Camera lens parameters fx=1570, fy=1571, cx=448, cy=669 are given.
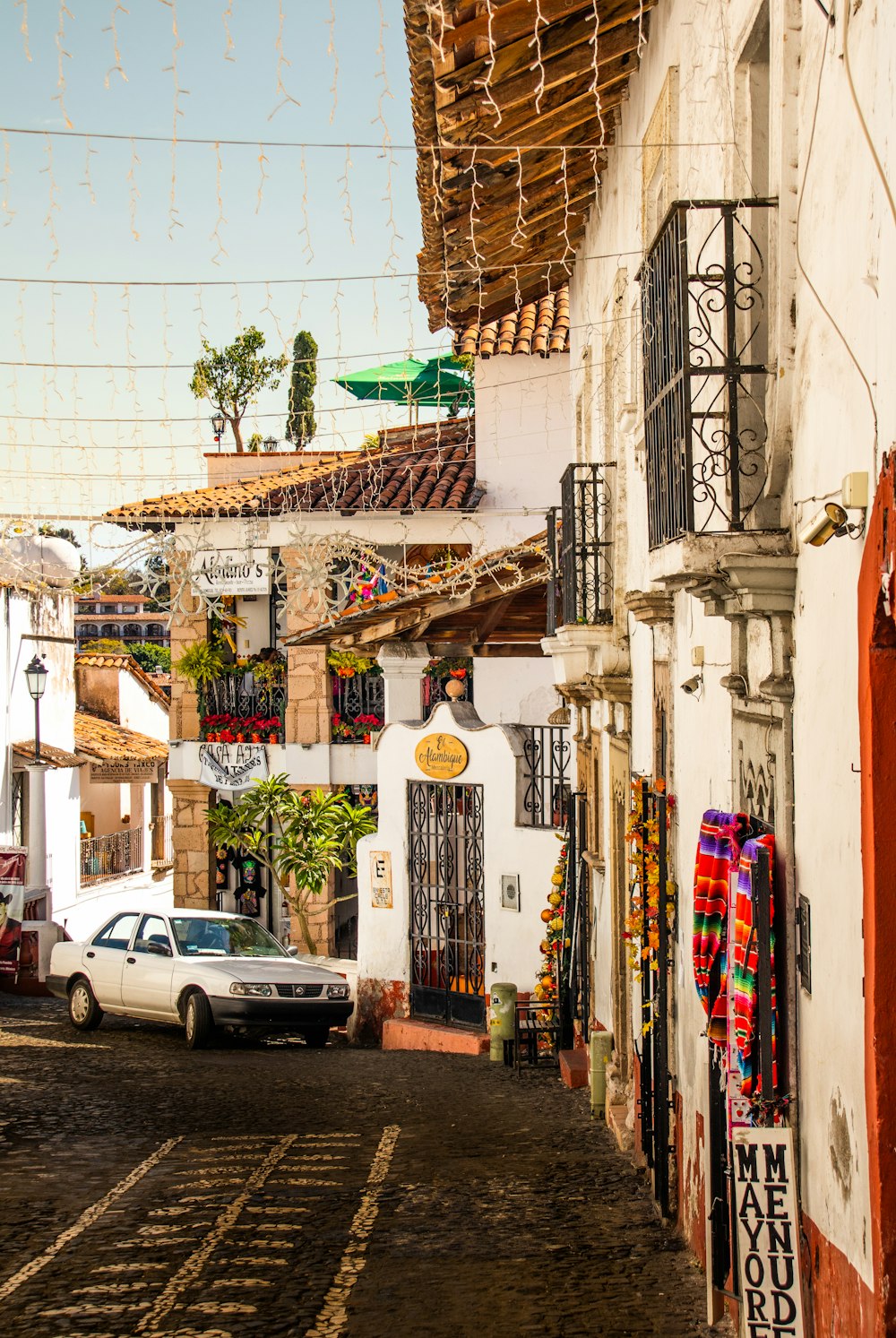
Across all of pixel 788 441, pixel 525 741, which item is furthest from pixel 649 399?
pixel 525 741

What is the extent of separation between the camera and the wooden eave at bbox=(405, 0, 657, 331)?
8.09 m

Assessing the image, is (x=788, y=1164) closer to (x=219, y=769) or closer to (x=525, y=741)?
(x=525, y=741)

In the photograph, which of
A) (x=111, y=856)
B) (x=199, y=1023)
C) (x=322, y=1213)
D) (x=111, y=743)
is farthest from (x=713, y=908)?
(x=111, y=856)

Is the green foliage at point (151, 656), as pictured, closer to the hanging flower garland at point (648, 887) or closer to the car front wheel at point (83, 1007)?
the car front wheel at point (83, 1007)

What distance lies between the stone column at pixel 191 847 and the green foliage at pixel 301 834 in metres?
0.89

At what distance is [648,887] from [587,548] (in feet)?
13.5

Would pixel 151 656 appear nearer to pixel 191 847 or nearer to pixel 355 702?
pixel 191 847

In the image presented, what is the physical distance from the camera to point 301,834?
76.9ft

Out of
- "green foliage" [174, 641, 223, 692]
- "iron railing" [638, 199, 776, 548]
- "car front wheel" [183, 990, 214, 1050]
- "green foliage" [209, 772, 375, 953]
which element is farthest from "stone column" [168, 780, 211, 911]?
"iron railing" [638, 199, 776, 548]

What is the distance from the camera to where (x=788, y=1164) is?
520 cm

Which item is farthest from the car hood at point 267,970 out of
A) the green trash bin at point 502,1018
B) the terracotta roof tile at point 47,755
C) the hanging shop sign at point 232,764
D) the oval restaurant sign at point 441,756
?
the terracotta roof tile at point 47,755

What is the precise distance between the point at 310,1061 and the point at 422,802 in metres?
3.26

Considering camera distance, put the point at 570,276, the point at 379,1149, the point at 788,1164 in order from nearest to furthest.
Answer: the point at 788,1164 → the point at 379,1149 → the point at 570,276

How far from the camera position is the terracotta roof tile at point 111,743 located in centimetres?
3173
